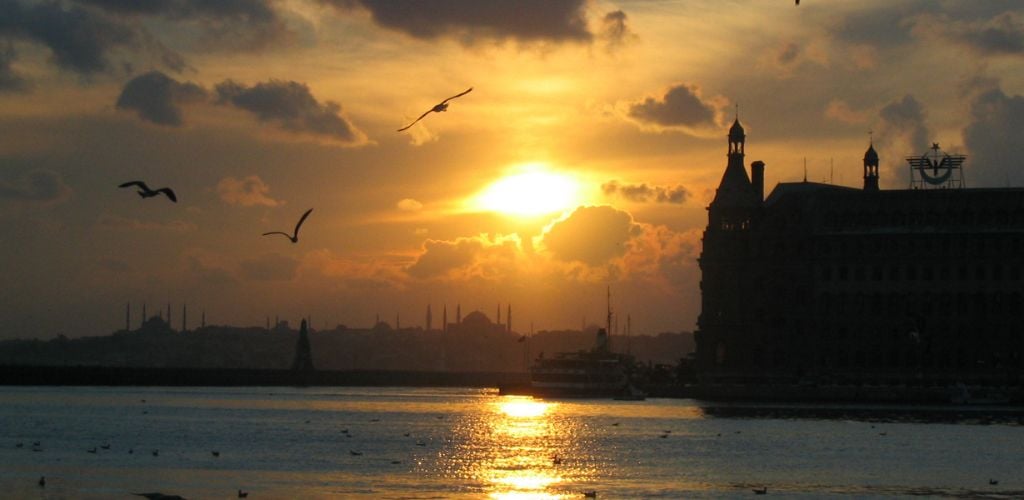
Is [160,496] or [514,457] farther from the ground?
[514,457]

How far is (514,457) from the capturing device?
11588 centimetres

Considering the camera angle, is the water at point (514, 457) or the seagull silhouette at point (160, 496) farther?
the water at point (514, 457)

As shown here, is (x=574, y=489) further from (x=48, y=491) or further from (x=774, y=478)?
(x=48, y=491)

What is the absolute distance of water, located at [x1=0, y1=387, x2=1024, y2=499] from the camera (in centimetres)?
8981

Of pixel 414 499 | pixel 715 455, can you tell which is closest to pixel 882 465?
pixel 715 455

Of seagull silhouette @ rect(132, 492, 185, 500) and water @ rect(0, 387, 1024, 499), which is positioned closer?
seagull silhouette @ rect(132, 492, 185, 500)

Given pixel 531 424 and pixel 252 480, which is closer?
pixel 252 480

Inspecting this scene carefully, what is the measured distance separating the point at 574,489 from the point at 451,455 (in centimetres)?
2768

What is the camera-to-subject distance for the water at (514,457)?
89812 mm

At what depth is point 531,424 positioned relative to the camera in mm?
170500

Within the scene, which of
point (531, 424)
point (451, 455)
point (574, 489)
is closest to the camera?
point (574, 489)

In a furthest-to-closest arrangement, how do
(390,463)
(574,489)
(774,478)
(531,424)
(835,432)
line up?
(531,424) → (835,432) → (390,463) → (774,478) → (574,489)

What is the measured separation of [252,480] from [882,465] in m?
42.9

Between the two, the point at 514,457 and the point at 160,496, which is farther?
the point at 514,457
